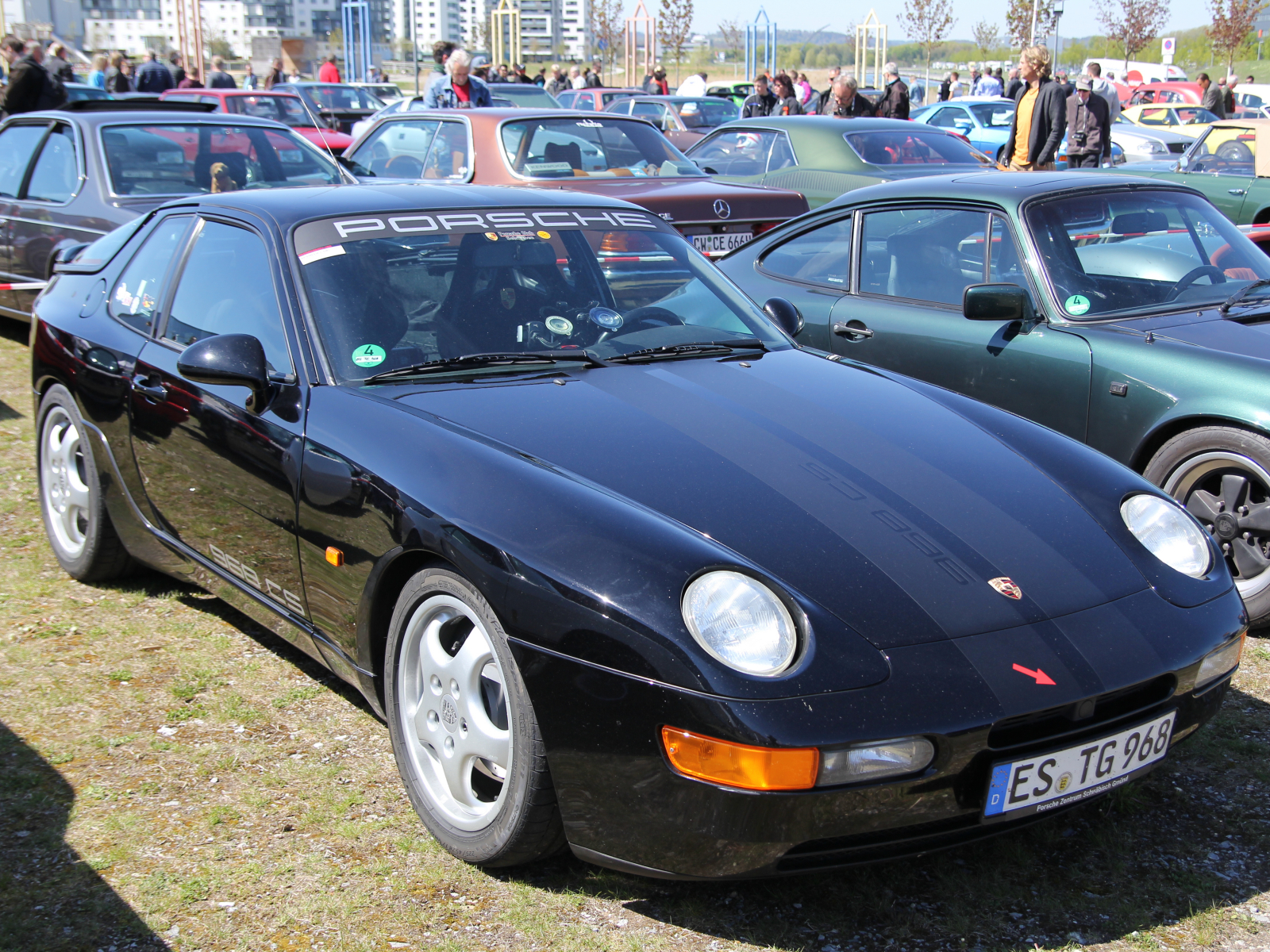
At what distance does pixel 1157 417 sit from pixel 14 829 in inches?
148

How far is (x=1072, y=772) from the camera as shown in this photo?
94.6 inches

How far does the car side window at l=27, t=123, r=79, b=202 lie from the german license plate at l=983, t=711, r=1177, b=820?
6919 millimetres

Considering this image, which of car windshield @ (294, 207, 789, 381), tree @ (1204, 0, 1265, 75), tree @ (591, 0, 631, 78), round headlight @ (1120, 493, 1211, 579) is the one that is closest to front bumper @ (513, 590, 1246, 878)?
round headlight @ (1120, 493, 1211, 579)

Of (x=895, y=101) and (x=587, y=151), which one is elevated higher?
(x=895, y=101)

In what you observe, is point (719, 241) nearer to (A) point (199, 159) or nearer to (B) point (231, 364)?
(A) point (199, 159)

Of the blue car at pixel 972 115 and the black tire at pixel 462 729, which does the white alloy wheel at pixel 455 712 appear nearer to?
the black tire at pixel 462 729

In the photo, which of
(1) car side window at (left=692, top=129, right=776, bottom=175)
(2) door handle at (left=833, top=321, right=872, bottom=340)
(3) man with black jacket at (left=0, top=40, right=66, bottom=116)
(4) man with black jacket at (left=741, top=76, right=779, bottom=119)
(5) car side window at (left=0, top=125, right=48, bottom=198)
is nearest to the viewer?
(2) door handle at (left=833, top=321, right=872, bottom=340)

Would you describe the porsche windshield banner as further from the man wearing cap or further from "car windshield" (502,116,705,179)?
the man wearing cap

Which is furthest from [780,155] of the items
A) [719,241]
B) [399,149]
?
[399,149]

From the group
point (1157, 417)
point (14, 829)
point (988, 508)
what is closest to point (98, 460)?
point (14, 829)

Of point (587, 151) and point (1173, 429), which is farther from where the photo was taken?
point (587, 151)

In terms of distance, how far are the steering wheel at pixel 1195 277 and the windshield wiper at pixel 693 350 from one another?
2098 mm

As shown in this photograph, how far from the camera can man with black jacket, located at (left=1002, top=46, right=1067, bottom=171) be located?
30.7 feet

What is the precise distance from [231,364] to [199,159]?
5.05 metres
